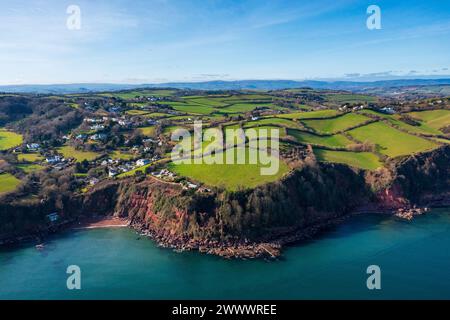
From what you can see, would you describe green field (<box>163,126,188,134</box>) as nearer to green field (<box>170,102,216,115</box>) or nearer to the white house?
green field (<box>170,102,216,115</box>)

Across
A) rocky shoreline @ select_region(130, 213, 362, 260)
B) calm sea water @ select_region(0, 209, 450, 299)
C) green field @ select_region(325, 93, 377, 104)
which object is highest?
green field @ select_region(325, 93, 377, 104)

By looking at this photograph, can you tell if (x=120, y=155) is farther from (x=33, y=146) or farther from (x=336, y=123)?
(x=336, y=123)

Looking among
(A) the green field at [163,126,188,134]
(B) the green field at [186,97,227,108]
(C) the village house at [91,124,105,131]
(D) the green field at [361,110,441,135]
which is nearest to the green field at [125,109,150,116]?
(C) the village house at [91,124,105,131]

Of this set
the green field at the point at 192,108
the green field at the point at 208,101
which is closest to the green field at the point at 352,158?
the green field at the point at 192,108

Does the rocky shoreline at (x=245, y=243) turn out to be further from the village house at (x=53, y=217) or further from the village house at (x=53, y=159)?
the village house at (x=53, y=159)

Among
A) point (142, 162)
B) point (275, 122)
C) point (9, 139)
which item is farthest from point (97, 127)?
point (275, 122)

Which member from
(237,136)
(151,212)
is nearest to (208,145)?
(237,136)

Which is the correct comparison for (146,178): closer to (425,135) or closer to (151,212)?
(151,212)
